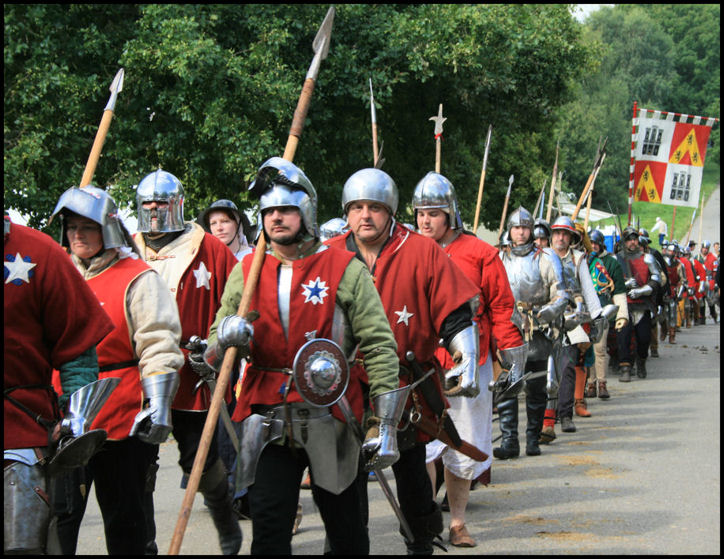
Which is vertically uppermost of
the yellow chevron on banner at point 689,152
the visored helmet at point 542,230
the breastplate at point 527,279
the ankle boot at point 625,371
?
the yellow chevron on banner at point 689,152

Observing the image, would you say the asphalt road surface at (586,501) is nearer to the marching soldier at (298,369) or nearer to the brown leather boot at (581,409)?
the brown leather boot at (581,409)

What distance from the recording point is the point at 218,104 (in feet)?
44.6

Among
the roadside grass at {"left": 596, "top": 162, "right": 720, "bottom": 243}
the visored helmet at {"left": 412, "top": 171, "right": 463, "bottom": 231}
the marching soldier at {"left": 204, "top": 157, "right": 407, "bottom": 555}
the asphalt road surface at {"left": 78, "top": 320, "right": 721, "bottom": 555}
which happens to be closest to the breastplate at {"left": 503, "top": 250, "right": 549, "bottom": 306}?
the asphalt road surface at {"left": 78, "top": 320, "right": 721, "bottom": 555}

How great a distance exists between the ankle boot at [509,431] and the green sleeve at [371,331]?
5027mm

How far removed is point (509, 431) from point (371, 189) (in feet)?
14.9

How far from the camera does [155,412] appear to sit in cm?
444

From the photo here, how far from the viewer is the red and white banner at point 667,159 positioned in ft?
58.3

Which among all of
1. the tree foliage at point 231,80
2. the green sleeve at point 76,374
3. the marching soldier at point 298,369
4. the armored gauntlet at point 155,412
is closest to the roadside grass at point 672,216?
the tree foliage at point 231,80

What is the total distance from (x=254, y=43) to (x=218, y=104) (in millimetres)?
1432

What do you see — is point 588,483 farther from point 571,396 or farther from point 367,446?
point 367,446

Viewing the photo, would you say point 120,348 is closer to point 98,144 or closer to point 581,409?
point 98,144

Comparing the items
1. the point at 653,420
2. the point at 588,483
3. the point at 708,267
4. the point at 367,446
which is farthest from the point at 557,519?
the point at 708,267

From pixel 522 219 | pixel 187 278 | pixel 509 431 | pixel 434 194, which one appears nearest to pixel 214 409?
pixel 187 278

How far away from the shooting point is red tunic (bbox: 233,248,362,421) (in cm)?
442
